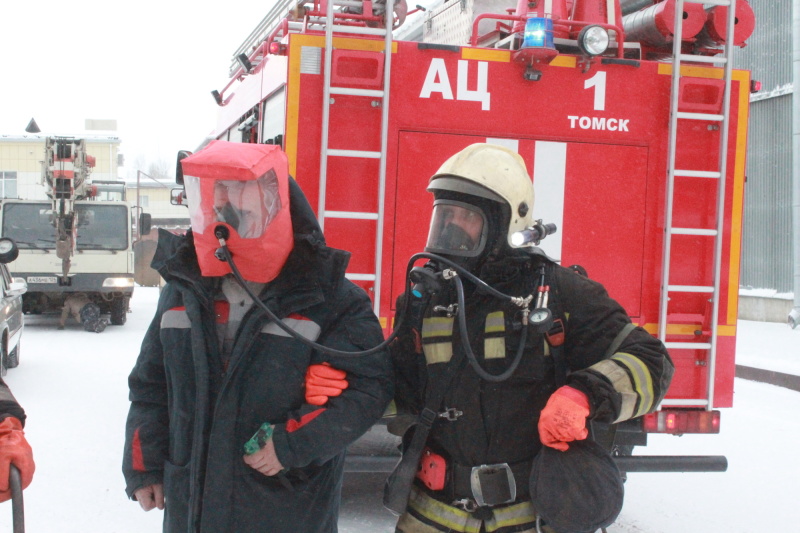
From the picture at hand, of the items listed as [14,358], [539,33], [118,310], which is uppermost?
[539,33]

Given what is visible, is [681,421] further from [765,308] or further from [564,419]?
[765,308]

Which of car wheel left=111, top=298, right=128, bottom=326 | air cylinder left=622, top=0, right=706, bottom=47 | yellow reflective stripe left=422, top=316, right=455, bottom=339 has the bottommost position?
car wheel left=111, top=298, right=128, bottom=326

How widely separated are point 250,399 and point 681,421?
307 centimetres

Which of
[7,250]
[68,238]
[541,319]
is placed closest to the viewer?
[541,319]

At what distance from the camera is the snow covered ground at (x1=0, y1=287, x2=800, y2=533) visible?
514 centimetres

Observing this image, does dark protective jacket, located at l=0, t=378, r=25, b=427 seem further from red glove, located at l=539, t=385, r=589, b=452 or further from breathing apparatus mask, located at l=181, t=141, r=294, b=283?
red glove, located at l=539, t=385, r=589, b=452

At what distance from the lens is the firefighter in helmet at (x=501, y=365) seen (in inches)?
91.4

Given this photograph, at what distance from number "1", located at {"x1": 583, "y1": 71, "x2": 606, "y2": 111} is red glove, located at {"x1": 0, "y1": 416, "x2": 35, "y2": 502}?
3521mm

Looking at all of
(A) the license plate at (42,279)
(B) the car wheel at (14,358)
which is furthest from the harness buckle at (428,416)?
(A) the license plate at (42,279)

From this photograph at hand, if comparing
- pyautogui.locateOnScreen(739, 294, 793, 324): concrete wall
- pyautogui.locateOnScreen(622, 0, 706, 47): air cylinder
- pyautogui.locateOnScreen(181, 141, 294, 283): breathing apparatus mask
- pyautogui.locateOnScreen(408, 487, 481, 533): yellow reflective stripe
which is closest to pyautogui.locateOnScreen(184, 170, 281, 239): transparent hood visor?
pyautogui.locateOnScreen(181, 141, 294, 283): breathing apparatus mask

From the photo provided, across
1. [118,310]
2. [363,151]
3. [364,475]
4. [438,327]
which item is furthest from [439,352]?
[118,310]

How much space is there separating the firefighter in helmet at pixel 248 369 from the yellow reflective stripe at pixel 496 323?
36 cm

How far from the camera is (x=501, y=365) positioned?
2463mm

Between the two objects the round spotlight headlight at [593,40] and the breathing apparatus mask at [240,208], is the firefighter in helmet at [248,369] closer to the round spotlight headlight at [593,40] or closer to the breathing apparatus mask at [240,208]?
the breathing apparatus mask at [240,208]
